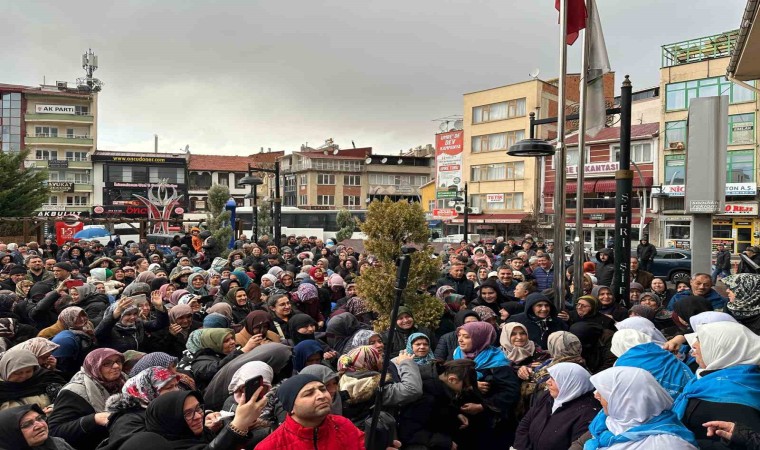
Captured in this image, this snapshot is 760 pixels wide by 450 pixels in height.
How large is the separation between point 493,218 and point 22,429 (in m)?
46.2

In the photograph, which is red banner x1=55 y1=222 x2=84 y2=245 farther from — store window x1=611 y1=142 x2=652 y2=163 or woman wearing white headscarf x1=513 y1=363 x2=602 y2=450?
store window x1=611 y1=142 x2=652 y2=163

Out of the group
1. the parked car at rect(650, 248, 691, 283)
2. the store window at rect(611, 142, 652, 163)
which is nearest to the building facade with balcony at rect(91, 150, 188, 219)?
the store window at rect(611, 142, 652, 163)

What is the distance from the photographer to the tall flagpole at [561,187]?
759cm

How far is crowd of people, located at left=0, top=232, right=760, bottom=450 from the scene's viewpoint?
3.04 meters

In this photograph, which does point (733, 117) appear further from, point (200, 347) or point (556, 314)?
point (200, 347)

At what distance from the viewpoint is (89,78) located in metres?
63.8

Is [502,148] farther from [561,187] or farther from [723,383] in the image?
[723,383]

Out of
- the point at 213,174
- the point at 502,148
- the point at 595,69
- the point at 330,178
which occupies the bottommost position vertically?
the point at 595,69

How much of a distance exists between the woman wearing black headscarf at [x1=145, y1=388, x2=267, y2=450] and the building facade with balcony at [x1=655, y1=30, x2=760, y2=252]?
113ft

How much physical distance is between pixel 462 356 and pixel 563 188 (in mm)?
3768

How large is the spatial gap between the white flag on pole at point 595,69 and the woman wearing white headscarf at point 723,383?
18.3 feet

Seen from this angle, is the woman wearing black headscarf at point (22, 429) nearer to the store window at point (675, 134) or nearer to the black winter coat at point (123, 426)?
the black winter coat at point (123, 426)

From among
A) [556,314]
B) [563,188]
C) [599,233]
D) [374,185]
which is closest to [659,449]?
[556,314]

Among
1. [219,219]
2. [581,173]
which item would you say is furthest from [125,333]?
[219,219]
